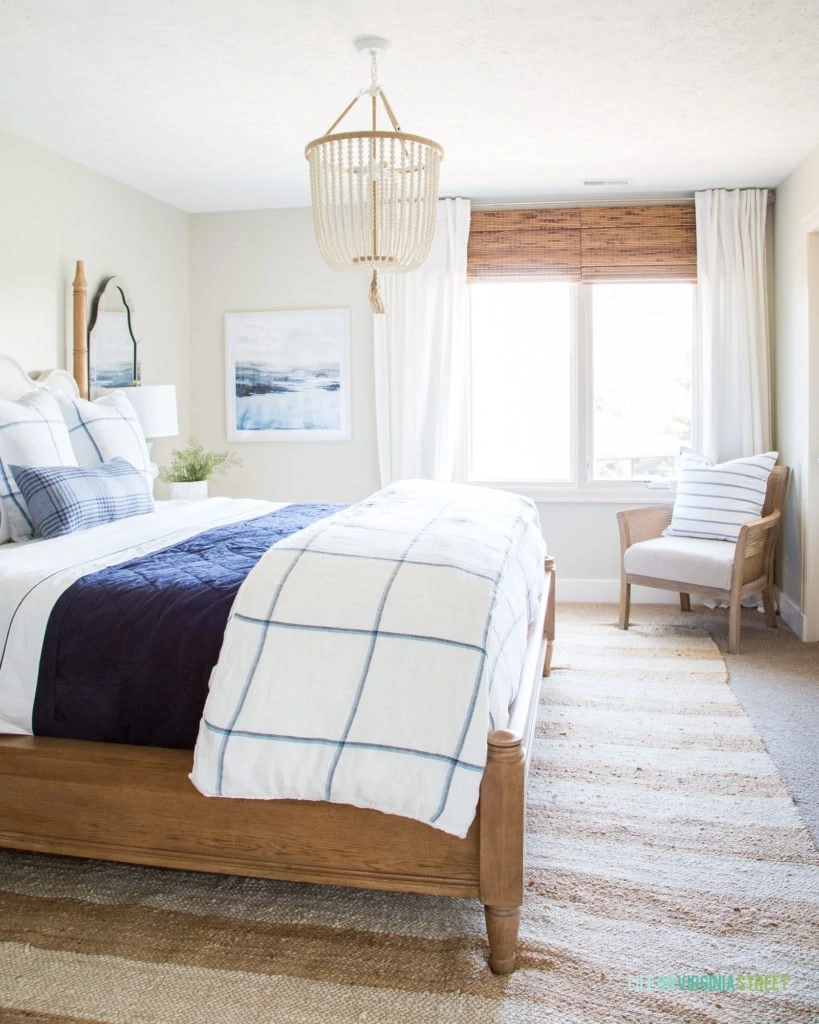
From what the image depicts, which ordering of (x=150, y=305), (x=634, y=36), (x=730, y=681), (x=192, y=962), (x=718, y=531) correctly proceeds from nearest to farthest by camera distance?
(x=192, y=962) → (x=634, y=36) → (x=730, y=681) → (x=718, y=531) → (x=150, y=305)

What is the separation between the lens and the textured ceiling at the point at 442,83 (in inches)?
111

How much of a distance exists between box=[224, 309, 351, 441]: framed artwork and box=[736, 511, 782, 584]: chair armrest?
7.95 ft

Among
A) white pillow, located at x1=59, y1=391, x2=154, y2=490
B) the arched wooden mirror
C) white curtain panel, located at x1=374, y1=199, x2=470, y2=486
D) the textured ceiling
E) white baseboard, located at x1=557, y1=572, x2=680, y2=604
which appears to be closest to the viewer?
the textured ceiling

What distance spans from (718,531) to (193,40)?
3.37m

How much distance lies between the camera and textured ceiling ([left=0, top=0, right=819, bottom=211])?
282 cm

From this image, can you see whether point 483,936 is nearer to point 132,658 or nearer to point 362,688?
point 362,688

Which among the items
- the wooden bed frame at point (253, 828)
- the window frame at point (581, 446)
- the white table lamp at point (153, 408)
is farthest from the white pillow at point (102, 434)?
the window frame at point (581, 446)

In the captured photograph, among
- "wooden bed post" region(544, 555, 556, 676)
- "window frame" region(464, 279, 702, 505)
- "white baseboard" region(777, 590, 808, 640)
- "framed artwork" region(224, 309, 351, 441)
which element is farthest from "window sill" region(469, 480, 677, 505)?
"wooden bed post" region(544, 555, 556, 676)

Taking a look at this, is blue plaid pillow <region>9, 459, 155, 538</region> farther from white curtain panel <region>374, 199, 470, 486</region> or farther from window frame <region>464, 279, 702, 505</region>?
window frame <region>464, 279, 702, 505</region>

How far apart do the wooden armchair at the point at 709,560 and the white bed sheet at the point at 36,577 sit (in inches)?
97.8

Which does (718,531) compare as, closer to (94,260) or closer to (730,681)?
(730,681)

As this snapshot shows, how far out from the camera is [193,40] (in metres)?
3.00

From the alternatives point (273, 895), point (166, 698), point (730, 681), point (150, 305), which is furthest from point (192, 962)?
point (150, 305)

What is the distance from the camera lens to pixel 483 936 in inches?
78.7
